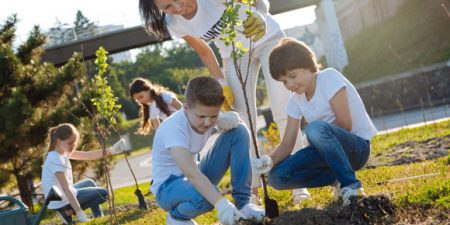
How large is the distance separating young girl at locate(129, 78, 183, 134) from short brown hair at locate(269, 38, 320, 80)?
3.40m

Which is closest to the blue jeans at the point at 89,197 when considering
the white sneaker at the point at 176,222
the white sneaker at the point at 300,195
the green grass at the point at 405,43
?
the white sneaker at the point at 300,195

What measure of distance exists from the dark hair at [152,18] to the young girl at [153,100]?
248 cm

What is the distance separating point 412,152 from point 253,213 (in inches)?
145

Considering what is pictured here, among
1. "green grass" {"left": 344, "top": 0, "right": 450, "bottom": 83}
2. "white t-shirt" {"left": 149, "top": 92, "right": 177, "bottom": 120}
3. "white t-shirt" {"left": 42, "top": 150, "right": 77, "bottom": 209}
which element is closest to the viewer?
"white t-shirt" {"left": 42, "top": 150, "right": 77, "bottom": 209}

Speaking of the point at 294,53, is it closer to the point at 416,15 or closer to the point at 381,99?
the point at 381,99

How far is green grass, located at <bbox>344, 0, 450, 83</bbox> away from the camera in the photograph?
59.5ft

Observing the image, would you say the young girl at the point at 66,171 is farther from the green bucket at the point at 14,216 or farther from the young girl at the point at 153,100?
the green bucket at the point at 14,216

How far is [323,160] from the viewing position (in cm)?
362

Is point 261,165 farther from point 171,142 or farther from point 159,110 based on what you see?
point 159,110

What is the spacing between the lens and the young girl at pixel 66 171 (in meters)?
6.34

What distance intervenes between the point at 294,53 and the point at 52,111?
7736mm

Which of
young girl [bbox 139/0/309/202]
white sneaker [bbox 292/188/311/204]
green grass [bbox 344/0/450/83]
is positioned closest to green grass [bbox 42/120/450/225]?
white sneaker [bbox 292/188/311/204]

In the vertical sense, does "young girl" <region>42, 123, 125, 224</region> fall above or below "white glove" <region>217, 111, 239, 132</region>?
below

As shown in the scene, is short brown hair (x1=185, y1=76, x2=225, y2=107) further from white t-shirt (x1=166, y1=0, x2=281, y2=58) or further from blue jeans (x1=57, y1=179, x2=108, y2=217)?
blue jeans (x1=57, y1=179, x2=108, y2=217)
